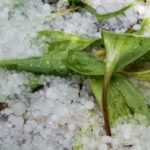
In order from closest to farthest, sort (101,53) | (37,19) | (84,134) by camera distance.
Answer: (84,134) → (101,53) → (37,19)

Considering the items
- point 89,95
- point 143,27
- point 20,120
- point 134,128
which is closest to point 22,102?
point 20,120

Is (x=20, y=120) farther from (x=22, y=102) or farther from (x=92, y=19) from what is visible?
(x=92, y=19)

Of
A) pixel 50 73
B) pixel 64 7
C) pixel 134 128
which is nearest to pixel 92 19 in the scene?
pixel 64 7

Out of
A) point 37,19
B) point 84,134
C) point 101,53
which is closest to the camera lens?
point 84,134

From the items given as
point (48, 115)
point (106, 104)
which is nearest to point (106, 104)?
point (106, 104)

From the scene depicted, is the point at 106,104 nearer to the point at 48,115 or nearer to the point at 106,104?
the point at 106,104

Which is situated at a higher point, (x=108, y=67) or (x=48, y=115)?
(x=108, y=67)

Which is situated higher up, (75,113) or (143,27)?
(143,27)

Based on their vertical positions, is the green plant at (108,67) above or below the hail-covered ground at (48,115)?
above

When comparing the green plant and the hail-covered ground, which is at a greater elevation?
the green plant

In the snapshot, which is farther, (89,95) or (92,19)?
(92,19)
